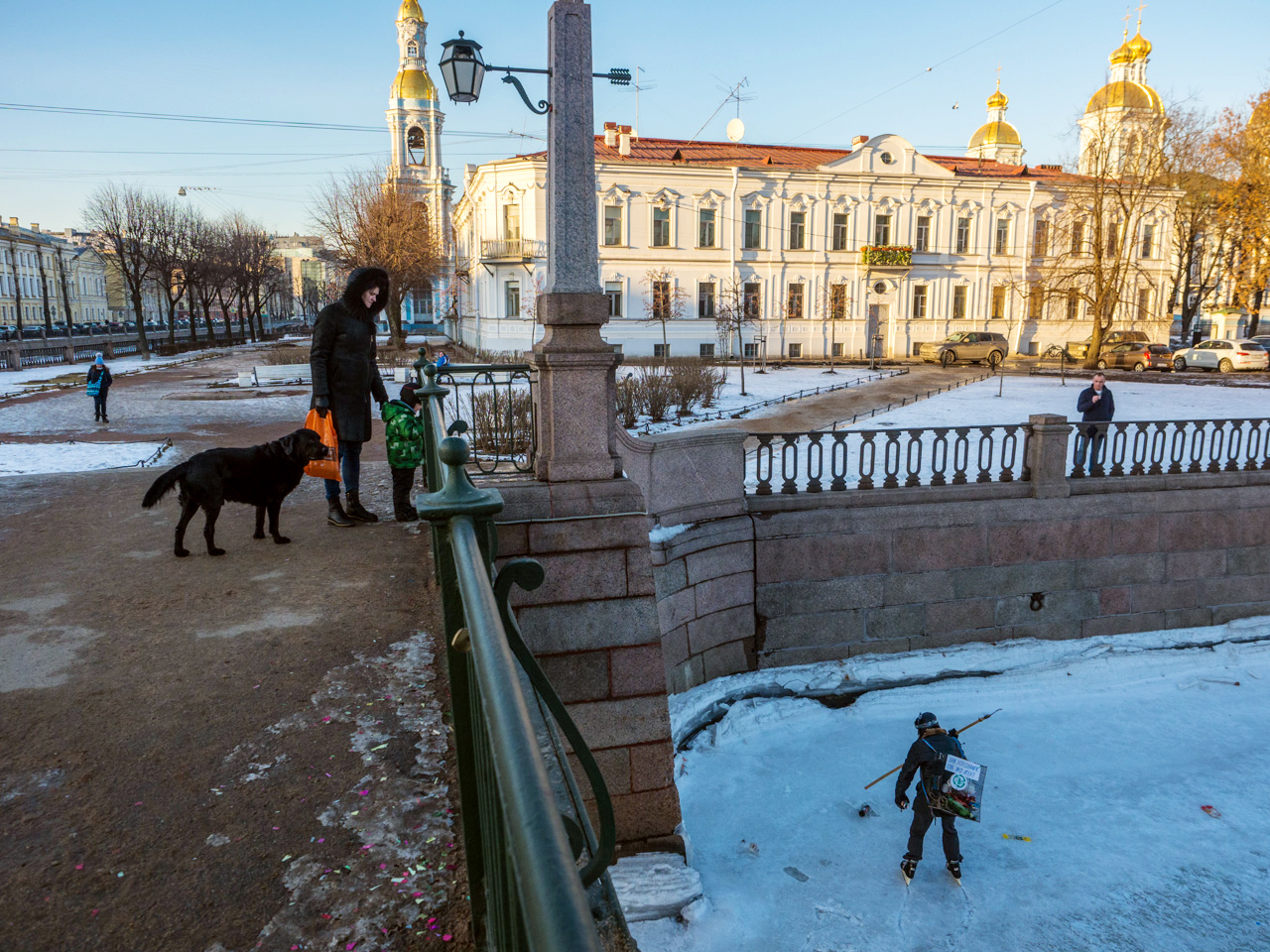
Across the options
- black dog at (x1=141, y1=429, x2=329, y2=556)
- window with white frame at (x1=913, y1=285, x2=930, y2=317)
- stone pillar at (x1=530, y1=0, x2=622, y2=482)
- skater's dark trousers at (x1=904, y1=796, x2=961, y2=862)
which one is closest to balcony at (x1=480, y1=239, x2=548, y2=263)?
window with white frame at (x1=913, y1=285, x2=930, y2=317)

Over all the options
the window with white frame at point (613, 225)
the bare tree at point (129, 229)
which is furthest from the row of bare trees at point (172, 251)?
the window with white frame at point (613, 225)

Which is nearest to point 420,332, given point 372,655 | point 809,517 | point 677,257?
point 677,257

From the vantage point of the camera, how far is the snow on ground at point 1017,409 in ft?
39.2

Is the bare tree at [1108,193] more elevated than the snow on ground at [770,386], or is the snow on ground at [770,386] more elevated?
the bare tree at [1108,193]

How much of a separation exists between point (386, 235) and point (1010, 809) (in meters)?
29.5

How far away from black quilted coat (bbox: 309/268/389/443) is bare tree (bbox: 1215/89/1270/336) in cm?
2943

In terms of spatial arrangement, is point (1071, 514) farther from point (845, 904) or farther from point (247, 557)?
point (247, 557)

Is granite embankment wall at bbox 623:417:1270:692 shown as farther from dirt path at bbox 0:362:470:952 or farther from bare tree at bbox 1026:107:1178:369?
bare tree at bbox 1026:107:1178:369

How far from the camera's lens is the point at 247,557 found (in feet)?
21.2

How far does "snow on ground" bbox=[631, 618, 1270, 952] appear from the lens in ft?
20.2

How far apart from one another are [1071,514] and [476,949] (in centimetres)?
991

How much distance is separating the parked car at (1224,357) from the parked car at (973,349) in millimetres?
5983

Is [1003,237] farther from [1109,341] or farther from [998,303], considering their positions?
[1109,341]

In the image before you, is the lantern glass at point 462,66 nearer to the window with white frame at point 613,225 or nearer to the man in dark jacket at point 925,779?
the man in dark jacket at point 925,779
